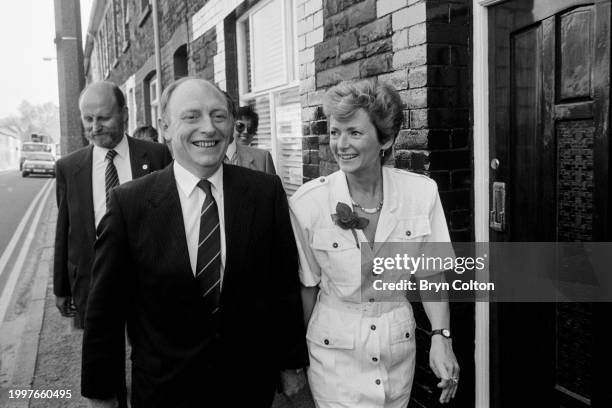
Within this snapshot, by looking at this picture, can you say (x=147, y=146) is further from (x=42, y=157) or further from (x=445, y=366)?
(x=42, y=157)

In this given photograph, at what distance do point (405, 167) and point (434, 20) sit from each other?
0.77m

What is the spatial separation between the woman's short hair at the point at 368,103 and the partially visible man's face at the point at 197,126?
425 millimetres

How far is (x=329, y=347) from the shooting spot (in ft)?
6.93

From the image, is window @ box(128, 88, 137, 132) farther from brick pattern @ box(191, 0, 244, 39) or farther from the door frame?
the door frame

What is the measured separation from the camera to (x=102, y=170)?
333 cm

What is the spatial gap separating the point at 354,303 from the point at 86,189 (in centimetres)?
184

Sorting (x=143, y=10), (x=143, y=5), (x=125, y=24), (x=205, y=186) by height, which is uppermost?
(x=125, y=24)

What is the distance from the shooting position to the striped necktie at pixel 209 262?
2004 millimetres

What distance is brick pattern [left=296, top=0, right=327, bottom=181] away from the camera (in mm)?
3951

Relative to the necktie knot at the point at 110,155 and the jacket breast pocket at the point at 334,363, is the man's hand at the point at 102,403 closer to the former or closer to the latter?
the jacket breast pocket at the point at 334,363

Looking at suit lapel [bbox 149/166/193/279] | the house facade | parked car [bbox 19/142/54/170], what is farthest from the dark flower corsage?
parked car [bbox 19/142/54/170]

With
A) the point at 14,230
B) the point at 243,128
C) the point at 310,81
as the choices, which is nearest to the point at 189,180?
the point at 310,81

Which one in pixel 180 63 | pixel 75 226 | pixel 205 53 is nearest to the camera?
pixel 75 226

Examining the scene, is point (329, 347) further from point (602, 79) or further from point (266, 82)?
point (266, 82)
